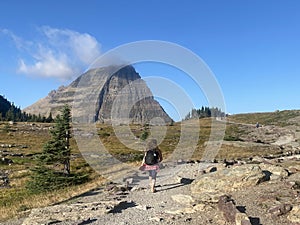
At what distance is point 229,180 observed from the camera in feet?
58.2

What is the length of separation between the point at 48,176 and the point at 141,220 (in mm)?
15593

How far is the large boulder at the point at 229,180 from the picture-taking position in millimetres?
17477

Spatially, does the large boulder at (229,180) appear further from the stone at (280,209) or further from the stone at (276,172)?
the stone at (280,209)

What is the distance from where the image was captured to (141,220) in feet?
47.8

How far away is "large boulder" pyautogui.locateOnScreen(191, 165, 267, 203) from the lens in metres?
17.5

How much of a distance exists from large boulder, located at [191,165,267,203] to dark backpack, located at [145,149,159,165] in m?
2.93

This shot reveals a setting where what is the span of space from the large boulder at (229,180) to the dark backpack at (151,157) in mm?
2927

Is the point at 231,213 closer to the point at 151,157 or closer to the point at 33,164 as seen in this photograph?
the point at 151,157

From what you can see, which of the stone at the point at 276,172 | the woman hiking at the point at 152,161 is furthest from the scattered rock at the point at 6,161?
the stone at the point at 276,172

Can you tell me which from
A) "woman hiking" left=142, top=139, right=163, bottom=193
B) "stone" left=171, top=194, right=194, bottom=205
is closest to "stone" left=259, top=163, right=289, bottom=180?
"stone" left=171, top=194, right=194, bottom=205

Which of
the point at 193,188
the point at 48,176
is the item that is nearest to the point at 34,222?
the point at 193,188

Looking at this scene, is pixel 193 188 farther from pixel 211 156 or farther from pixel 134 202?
pixel 211 156

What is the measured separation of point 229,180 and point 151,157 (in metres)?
4.89

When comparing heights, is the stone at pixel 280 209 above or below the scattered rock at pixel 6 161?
above
